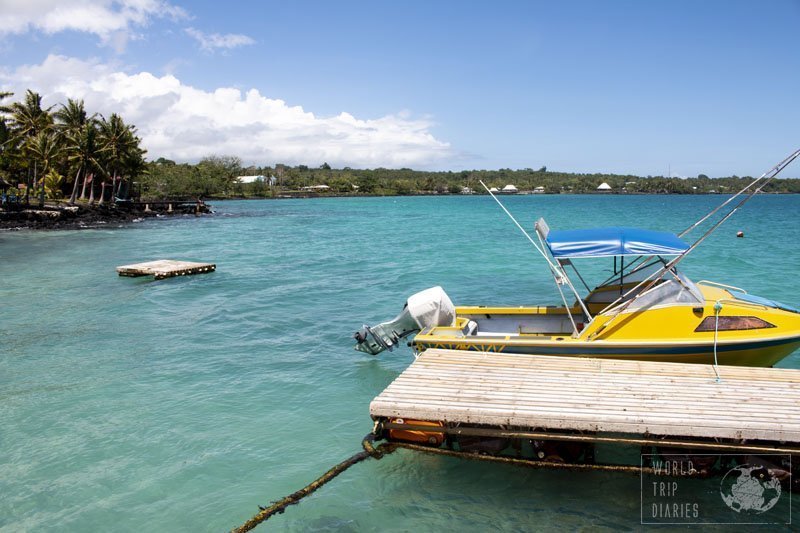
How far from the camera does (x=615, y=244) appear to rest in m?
9.79

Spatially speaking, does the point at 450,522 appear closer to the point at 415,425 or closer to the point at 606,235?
the point at 415,425

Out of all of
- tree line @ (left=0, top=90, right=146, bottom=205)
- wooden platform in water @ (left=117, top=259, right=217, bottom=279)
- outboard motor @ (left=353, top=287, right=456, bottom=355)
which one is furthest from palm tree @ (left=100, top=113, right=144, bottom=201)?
outboard motor @ (left=353, top=287, right=456, bottom=355)

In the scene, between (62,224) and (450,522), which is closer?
(450,522)

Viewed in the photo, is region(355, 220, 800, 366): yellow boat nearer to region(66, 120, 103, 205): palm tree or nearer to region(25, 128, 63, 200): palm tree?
region(25, 128, 63, 200): palm tree

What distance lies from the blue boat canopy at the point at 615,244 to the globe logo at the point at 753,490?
371cm

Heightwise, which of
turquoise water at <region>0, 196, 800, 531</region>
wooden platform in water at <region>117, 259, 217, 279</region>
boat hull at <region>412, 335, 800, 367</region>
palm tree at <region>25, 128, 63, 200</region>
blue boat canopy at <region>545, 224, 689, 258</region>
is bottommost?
turquoise water at <region>0, 196, 800, 531</region>

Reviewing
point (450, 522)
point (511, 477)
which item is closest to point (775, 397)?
point (511, 477)

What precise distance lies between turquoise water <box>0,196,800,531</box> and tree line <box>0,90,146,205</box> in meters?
38.3

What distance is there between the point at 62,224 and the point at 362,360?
159 feet

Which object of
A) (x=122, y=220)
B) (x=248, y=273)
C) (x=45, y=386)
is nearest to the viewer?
(x=45, y=386)

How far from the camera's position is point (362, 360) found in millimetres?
13328

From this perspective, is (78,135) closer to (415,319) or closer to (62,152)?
(62,152)

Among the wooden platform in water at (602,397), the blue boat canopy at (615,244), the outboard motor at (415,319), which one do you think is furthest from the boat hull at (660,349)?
the blue boat canopy at (615,244)

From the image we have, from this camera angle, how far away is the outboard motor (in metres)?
10.8
